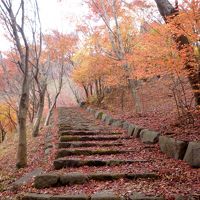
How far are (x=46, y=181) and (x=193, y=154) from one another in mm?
3019

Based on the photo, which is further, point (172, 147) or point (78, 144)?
point (78, 144)

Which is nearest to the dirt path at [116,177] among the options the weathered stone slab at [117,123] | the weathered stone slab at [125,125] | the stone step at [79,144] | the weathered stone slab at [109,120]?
the stone step at [79,144]

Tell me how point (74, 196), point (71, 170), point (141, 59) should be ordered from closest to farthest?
1. point (74, 196)
2. point (71, 170)
3. point (141, 59)

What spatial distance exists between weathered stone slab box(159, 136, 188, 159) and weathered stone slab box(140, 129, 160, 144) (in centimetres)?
38

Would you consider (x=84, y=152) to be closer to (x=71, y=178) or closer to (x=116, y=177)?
(x=71, y=178)

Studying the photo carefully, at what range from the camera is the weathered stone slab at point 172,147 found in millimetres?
5859

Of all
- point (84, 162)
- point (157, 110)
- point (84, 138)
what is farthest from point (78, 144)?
point (157, 110)

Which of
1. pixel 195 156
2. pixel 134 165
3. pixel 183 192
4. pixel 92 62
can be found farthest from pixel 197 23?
pixel 92 62

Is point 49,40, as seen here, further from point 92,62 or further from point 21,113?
point 21,113

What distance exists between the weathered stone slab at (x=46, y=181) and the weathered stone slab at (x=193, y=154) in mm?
2760

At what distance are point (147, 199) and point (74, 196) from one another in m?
1.21

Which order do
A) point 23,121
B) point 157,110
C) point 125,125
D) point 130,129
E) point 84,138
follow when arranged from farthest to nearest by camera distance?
point 157,110, point 125,125, point 130,129, point 84,138, point 23,121

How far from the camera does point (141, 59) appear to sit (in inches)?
453

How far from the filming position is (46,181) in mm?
5051
